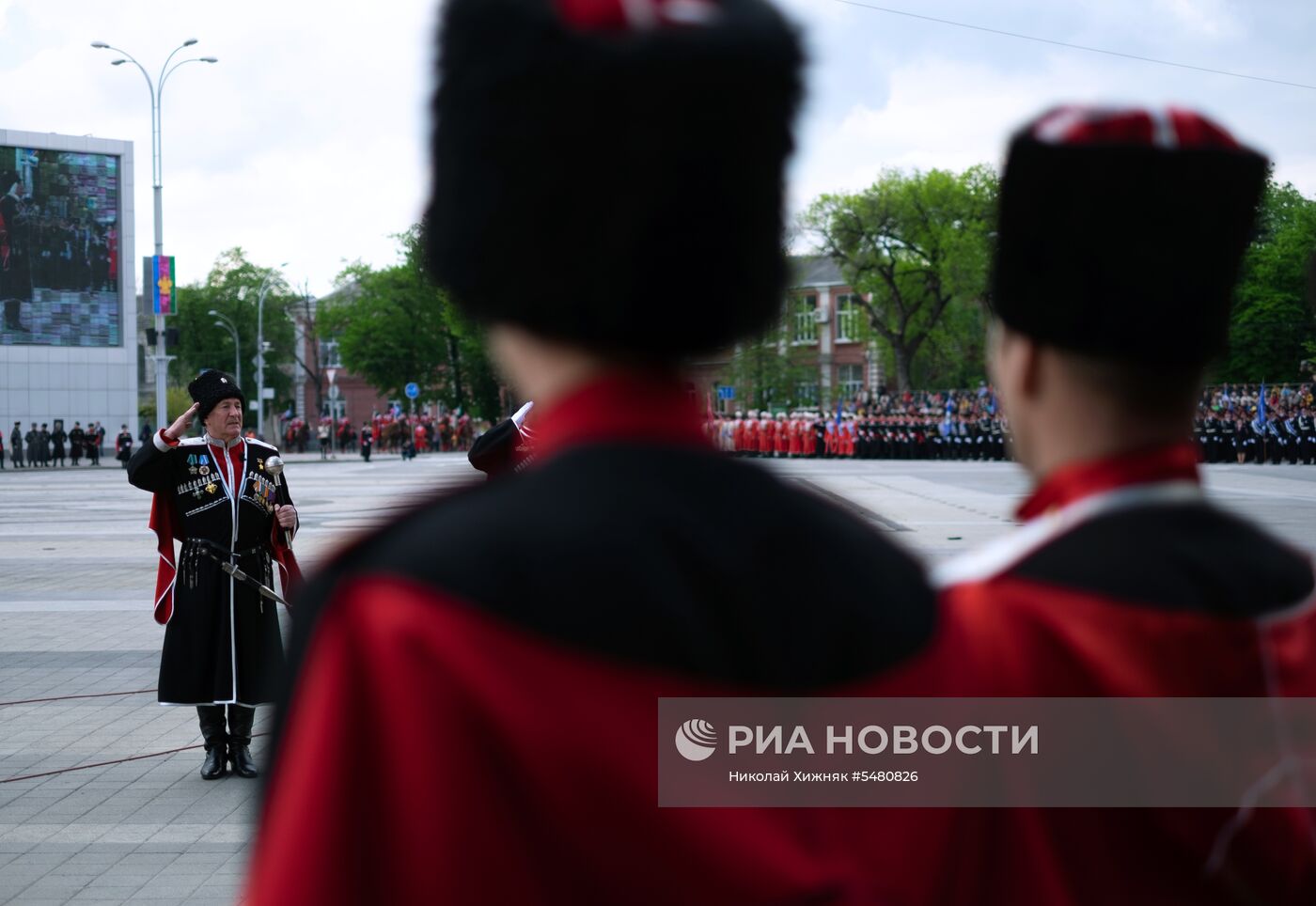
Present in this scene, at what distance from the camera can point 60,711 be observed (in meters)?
8.34

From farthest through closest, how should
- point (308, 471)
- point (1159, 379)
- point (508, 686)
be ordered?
point (308, 471) → point (1159, 379) → point (508, 686)

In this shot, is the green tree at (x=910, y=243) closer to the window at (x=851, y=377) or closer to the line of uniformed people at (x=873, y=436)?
the window at (x=851, y=377)

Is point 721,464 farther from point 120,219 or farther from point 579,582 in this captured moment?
point 120,219

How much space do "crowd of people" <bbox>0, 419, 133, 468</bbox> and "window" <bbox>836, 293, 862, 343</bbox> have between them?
4030cm

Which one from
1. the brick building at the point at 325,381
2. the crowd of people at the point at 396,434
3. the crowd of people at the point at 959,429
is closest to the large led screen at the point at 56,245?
the crowd of people at the point at 396,434

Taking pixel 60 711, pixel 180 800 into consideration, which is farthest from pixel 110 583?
pixel 180 800

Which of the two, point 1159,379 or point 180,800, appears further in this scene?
point 180,800

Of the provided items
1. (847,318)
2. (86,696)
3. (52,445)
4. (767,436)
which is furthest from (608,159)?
(847,318)

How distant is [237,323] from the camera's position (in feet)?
315

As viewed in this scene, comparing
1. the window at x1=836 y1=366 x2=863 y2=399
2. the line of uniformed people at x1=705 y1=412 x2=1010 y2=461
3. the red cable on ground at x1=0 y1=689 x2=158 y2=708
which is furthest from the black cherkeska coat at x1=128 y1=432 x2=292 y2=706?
the window at x1=836 y1=366 x2=863 y2=399

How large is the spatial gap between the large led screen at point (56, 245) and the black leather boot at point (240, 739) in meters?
49.4

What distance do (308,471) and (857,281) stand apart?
41426mm

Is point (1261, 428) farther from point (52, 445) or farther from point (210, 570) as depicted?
point (52, 445)

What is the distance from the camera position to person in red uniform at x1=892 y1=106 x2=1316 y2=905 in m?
1.45
